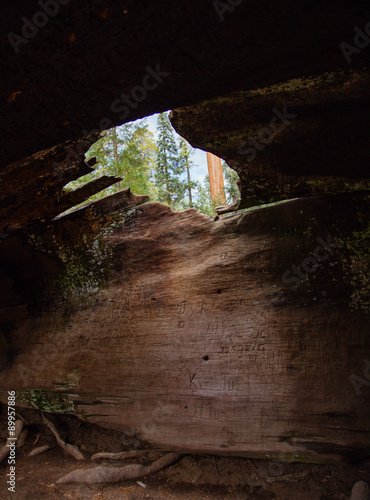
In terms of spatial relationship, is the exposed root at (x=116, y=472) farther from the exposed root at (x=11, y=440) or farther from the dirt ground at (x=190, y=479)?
the exposed root at (x=11, y=440)

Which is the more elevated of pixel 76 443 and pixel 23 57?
pixel 23 57

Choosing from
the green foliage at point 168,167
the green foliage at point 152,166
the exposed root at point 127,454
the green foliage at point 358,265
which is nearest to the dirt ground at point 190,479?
the exposed root at point 127,454

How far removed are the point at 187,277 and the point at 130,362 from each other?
56.6 inches

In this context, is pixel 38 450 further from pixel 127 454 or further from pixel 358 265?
pixel 358 265

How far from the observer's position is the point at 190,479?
388cm

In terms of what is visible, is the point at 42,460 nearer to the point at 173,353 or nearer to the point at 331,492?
the point at 173,353

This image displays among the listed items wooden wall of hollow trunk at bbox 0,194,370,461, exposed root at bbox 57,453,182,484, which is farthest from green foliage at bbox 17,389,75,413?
exposed root at bbox 57,453,182,484

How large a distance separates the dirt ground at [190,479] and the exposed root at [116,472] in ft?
0.21

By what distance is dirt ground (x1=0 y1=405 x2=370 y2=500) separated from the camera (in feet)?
11.1

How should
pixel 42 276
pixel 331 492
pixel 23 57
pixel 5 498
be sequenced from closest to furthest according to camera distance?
1. pixel 23 57
2. pixel 331 492
3. pixel 5 498
4. pixel 42 276

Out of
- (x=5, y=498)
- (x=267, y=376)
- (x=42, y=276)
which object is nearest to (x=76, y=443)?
(x=5, y=498)

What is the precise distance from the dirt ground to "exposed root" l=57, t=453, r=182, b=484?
0.21 ft

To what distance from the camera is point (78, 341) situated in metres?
4.96

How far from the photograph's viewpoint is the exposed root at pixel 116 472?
3998 millimetres
